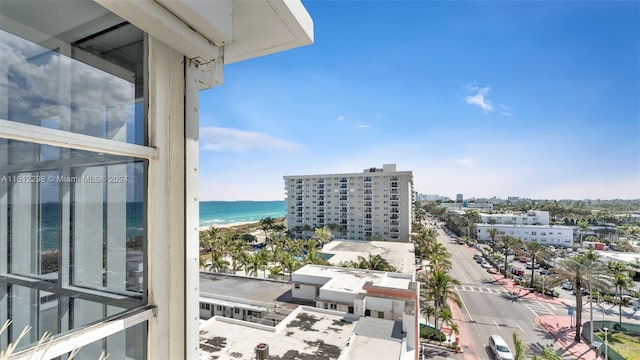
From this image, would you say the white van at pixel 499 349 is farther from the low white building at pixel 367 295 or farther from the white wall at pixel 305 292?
the white wall at pixel 305 292

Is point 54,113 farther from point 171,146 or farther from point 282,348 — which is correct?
point 282,348

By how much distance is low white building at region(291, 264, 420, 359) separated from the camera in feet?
38.2

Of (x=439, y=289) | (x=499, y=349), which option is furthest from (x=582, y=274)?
(x=439, y=289)

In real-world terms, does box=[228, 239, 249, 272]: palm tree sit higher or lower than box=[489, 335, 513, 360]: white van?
higher

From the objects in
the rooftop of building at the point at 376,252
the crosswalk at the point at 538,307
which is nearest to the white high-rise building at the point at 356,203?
the rooftop of building at the point at 376,252

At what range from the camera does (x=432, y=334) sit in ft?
56.0

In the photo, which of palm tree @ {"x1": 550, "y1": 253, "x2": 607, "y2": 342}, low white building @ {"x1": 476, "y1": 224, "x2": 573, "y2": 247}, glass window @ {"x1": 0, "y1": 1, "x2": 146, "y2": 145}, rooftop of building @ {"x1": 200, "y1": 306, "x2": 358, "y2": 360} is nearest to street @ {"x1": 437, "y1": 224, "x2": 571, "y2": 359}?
palm tree @ {"x1": 550, "y1": 253, "x2": 607, "y2": 342}

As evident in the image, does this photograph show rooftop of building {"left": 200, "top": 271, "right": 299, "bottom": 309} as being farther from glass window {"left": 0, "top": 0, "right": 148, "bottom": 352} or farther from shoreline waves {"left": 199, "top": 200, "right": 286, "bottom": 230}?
shoreline waves {"left": 199, "top": 200, "right": 286, "bottom": 230}

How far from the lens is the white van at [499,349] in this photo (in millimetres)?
14492

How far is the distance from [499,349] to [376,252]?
16.3 metres

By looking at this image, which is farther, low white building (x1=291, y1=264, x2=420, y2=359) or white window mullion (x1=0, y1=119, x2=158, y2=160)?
→ low white building (x1=291, y1=264, x2=420, y2=359)

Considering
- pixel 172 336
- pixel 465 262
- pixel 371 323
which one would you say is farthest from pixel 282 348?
pixel 465 262

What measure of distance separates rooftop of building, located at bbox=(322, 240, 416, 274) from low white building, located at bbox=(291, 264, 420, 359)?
7.88m

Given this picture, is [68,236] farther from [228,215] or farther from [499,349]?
[228,215]
